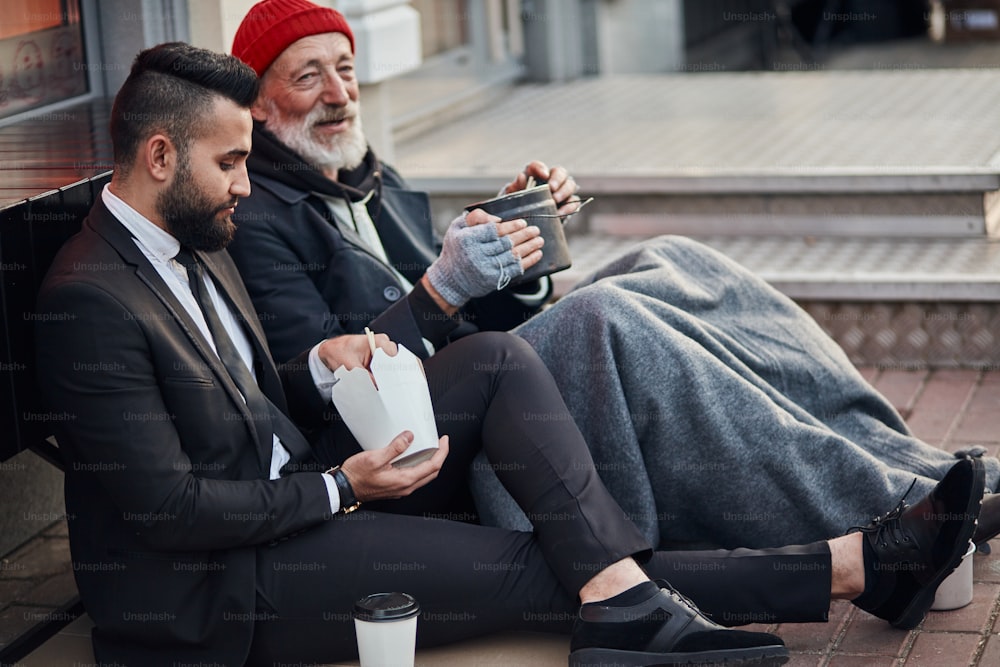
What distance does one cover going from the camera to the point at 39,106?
13.5ft

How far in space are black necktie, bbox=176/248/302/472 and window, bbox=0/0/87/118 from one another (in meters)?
1.42

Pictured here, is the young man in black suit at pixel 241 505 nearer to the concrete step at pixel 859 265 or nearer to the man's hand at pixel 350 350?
the man's hand at pixel 350 350

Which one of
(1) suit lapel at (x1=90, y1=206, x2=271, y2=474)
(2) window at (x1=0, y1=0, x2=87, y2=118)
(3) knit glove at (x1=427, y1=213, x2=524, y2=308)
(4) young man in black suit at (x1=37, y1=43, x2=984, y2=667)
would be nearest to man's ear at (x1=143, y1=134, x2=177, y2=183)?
(4) young man in black suit at (x1=37, y1=43, x2=984, y2=667)

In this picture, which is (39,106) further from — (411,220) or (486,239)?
(486,239)

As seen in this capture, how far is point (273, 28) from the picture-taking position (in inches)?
135

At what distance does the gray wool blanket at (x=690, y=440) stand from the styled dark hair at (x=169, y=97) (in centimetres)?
98

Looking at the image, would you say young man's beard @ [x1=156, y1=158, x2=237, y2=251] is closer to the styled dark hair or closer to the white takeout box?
the styled dark hair

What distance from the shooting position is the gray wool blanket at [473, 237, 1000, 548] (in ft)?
10.5

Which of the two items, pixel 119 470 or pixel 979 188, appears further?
pixel 979 188

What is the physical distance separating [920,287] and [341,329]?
87.2 inches

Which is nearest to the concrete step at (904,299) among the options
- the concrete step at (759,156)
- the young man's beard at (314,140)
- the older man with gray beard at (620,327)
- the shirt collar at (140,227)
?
the concrete step at (759,156)

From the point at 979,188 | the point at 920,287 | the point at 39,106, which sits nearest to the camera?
the point at 39,106

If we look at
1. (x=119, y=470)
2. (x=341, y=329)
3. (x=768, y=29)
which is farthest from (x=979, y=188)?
(x=768, y=29)

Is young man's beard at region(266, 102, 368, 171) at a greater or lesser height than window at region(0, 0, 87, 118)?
lesser
